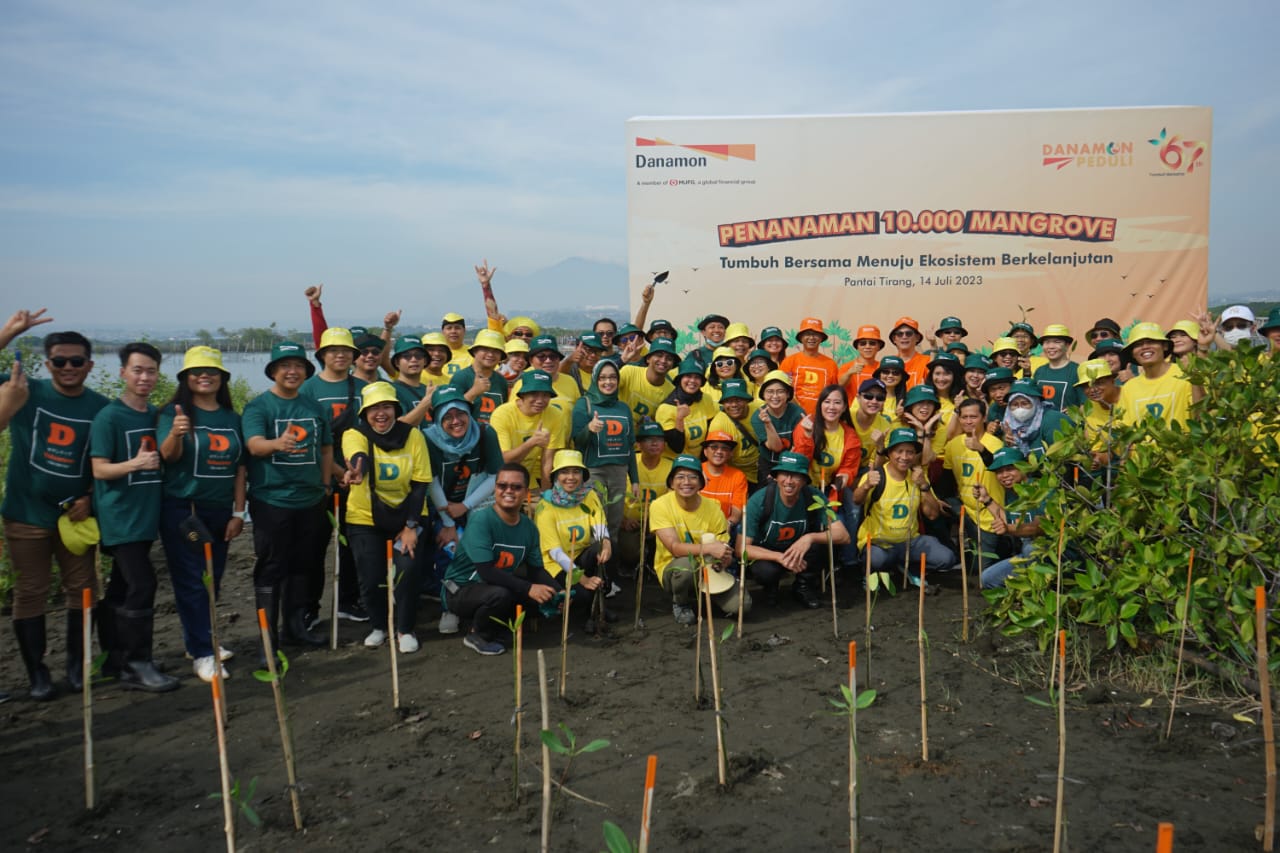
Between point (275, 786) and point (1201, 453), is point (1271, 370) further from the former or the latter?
point (275, 786)

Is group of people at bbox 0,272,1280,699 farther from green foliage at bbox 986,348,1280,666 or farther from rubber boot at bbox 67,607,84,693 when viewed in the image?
green foliage at bbox 986,348,1280,666

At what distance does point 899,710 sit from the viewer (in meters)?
→ 4.59

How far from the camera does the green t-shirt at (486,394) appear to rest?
6824mm

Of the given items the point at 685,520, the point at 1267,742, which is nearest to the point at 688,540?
the point at 685,520

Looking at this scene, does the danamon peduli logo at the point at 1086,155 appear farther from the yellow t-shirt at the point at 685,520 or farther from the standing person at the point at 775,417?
the yellow t-shirt at the point at 685,520

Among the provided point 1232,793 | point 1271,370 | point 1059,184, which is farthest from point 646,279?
point 1232,793

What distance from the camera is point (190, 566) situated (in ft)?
16.8

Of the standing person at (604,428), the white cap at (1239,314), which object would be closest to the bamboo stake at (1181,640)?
the white cap at (1239,314)

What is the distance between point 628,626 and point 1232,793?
3634mm

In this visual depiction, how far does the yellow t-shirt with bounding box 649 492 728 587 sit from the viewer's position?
6215 millimetres

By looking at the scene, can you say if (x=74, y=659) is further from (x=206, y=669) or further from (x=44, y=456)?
(x=44, y=456)

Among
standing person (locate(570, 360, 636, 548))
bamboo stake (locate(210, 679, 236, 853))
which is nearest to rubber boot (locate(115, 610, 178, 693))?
bamboo stake (locate(210, 679, 236, 853))

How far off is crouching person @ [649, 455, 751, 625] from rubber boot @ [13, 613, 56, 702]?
12.4 ft

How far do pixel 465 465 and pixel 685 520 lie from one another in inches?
64.3
